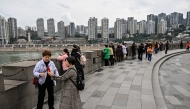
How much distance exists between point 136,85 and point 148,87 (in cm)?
46

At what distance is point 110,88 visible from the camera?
538 centimetres

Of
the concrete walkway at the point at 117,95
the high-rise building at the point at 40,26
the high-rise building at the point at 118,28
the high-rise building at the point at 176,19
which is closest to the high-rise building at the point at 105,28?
the high-rise building at the point at 118,28

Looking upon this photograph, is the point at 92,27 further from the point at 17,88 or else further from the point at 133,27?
the point at 17,88

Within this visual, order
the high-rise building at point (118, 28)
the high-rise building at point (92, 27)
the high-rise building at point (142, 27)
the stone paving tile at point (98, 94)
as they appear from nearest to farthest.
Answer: the stone paving tile at point (98, 94)
the high-rise building at point (118, 28)
the high-rise building at point (92, 27)
the high-rise building at point (142, 27)

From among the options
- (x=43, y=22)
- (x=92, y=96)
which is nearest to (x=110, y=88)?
(x=92, y=96)

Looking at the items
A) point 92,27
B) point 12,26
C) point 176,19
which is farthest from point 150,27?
point 12,26

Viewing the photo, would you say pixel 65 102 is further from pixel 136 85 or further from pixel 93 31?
pixel 93 31

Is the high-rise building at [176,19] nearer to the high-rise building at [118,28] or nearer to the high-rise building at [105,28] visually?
the high-rise building at [118,28]

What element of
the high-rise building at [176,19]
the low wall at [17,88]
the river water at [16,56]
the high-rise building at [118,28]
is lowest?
the river water at [16,56]

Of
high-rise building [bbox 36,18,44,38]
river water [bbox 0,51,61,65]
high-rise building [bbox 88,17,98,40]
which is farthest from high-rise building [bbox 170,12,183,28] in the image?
river water [bbox 0,51,61,65]

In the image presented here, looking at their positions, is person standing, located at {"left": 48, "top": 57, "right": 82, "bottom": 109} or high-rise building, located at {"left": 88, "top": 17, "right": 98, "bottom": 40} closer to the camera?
person standing, located at {"left": 48, "top": 57, "right": 82, "bottom": 109}

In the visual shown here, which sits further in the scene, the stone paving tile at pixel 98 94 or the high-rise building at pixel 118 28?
the high-rise building at pixel 118 28

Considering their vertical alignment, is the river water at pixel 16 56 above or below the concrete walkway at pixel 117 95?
below

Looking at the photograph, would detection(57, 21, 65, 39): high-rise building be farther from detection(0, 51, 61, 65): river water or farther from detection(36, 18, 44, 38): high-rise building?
detection(0, 51, 61, 65): river water
